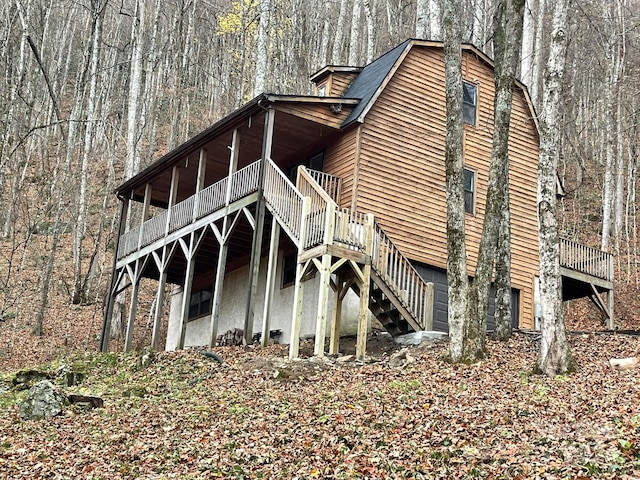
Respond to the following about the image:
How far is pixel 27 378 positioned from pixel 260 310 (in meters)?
7.53

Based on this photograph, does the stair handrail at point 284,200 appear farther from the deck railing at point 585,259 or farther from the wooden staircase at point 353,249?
the deck railing at point 585,259

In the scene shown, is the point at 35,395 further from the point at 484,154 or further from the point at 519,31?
the point at 484,154

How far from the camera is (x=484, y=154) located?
2338cm

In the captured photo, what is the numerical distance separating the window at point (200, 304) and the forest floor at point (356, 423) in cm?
1111

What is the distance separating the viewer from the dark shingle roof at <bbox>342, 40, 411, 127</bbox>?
21.0 metres

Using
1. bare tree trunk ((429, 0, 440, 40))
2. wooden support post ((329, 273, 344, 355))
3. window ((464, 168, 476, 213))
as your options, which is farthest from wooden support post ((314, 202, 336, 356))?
bare tree trunk ((429, 0, 440, 40))

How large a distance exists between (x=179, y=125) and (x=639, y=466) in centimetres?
4277

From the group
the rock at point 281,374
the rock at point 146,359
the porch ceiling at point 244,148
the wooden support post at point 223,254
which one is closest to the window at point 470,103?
the porch ceiling at point 244,148

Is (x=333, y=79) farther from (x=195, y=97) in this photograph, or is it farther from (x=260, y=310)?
(x=195, y=97)

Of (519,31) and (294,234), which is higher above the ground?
(519,31)

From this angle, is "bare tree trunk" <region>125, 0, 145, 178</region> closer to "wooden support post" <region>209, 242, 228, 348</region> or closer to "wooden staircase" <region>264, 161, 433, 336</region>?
"wooden support post" <region>209, 242, 228, 348</region>

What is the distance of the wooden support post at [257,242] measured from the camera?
18750 mm

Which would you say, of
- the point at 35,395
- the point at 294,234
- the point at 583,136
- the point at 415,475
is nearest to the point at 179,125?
the point at 583,136

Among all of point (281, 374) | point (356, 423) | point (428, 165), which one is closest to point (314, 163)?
point (428, 165)
